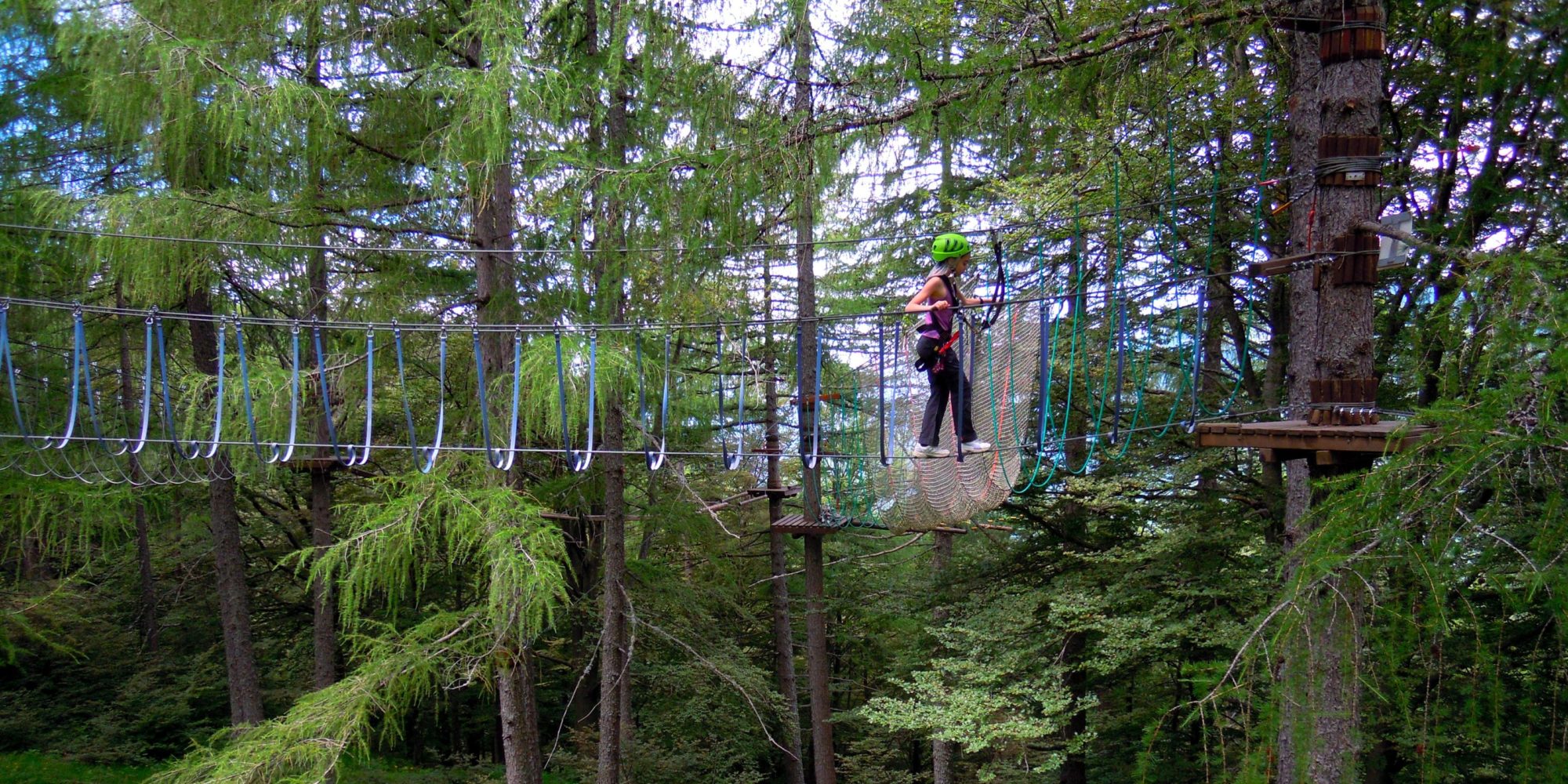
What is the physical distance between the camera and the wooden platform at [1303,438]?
314 centimetres

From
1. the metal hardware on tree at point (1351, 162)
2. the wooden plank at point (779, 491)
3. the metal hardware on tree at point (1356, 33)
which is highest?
the metal hardware on tree at point (1356, 33)

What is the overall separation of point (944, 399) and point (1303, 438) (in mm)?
1627

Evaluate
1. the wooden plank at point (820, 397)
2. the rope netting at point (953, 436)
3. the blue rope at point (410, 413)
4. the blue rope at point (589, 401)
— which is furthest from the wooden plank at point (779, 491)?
the blue rope at point (589, 401)

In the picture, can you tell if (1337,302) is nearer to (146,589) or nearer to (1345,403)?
(1345,403)

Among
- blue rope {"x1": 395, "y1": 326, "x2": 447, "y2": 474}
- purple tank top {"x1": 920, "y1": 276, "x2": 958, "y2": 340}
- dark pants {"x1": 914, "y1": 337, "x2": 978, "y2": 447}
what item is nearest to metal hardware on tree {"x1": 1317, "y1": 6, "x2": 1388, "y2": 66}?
purple tank top {"x1": 920, "y1": 276, "x2": 958, "y2": 340}

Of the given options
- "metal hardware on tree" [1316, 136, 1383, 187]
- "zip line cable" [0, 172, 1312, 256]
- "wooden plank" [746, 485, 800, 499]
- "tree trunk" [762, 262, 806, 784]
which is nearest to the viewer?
"metal hardware on tree" [1316, 136, 1383, 187]

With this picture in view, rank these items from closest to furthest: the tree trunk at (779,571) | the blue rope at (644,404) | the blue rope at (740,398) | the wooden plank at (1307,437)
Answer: the wooden plank at (1307,437), the blue rope at (740,398), the blue rope at (644,404), the tree trunk at (779,571)

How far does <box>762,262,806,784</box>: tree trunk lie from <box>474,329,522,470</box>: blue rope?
3323mm

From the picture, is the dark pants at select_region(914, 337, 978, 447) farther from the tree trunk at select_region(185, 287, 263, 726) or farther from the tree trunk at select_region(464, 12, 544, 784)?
the tree trunk at select_region(185, 287, 263, 726)

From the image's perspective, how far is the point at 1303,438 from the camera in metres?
3.22

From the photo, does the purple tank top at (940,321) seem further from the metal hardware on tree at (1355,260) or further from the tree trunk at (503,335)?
the tree trunk at (503,335)

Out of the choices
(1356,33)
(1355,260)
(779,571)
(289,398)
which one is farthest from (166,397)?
(779,571)

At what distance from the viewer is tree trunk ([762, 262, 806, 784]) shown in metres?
9.67

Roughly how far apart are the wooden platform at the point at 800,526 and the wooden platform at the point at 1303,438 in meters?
5.16
